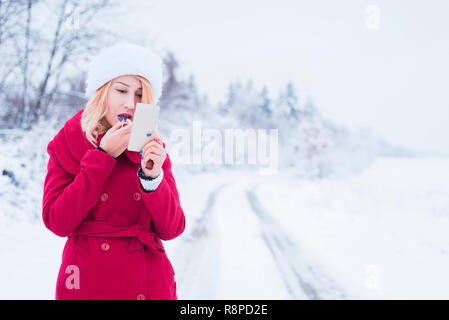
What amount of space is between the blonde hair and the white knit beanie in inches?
1.3

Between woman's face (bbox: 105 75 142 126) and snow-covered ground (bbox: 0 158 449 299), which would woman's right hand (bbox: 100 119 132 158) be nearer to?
woman's face (bbox: 105 75 142 126)

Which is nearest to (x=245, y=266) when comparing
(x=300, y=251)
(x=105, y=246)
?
(x=300, y=251)

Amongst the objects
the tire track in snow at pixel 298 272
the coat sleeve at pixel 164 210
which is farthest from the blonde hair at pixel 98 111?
the tire track in snow at pixel 298 272

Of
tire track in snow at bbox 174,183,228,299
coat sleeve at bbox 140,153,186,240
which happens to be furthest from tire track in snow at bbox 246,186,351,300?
coat sleeve at bbox 140,153,186,240

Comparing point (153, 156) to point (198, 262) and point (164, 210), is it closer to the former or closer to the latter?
point (164, 210)

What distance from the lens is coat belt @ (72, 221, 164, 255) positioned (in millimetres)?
1024

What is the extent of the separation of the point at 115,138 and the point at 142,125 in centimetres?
12

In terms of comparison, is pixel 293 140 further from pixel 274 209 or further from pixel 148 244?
pixel 148 244

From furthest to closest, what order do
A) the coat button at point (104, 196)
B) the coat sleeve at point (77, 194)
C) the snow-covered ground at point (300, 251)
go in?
the snow-covered ground at point (300, 251) → the coat button at point (104, 196) → the coat sleeve at point (77, 194)

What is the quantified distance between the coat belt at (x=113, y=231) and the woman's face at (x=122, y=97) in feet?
1.42

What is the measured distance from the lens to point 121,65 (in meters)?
1.21

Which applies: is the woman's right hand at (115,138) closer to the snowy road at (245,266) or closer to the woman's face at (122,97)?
the woman's face at (122,97)

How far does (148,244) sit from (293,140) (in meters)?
25.4

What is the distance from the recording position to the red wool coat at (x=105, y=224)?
0.98 m
